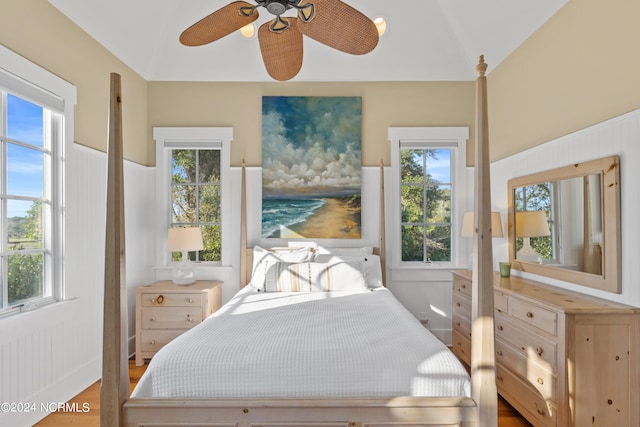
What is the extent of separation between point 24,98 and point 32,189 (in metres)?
0.59

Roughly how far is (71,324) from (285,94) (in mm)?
2804

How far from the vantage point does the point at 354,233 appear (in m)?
3.65

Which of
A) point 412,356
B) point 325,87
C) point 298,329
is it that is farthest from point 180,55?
point 412,356

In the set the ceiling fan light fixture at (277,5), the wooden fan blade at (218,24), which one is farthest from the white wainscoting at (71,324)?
the ceiling fan light fixture at (277,5)

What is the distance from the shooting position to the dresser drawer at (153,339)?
10.4 feet

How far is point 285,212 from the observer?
3660 mm

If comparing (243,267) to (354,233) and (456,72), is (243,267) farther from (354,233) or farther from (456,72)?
(456,72)

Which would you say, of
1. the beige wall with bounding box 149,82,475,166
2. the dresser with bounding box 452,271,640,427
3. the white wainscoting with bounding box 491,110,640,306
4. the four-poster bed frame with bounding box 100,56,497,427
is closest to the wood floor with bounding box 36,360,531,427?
the dresser with bounding box 452,271,640,427

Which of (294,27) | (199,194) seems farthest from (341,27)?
(199,194)

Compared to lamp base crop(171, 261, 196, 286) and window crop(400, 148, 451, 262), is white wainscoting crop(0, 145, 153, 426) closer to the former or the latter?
lamp base crop(171, 261, 196, 286)

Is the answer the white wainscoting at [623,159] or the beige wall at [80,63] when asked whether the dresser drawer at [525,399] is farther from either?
the beige wall at [80,63]

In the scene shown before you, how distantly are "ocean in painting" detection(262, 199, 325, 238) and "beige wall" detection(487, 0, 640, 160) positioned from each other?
1.92 m

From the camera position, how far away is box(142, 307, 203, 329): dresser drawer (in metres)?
3.19

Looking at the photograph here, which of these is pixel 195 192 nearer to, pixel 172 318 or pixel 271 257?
pixel 271 257
